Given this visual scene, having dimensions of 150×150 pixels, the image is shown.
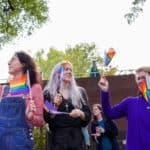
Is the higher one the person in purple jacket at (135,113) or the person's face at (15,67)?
the person's face at (15,67)

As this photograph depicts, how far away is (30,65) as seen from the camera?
5.32 m

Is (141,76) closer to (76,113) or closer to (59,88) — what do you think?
(76,113)

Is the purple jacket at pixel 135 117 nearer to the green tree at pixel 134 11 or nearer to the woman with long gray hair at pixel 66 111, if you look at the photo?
the woman with long gray hair at pixel 66 111

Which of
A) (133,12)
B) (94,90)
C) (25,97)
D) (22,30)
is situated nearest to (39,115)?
(25,97)

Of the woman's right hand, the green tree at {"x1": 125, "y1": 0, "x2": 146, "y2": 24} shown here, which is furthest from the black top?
the green tree at {"x1": 125, "y1": 0, "x2": 146, "y2": 24}

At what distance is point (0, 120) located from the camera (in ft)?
16.4

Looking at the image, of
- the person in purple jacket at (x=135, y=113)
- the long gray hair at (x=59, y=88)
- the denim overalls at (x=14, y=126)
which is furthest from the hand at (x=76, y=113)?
the denim overalls at (x=14, y=126)

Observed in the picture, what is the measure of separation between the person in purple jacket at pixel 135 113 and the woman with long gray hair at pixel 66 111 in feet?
1.11

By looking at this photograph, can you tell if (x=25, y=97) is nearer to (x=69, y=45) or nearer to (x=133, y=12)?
(x=133, y=12)

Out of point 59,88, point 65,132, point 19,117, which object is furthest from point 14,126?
point 59,88

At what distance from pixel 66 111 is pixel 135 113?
779 millimetres

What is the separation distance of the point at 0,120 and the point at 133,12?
11147 mm

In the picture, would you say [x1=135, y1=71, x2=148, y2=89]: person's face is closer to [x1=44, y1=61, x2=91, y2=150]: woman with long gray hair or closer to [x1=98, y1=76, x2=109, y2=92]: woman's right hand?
[x1=98, y1=76, x2=109, y2=92]: woman's right hand

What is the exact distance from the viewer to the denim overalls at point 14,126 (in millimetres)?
4914
